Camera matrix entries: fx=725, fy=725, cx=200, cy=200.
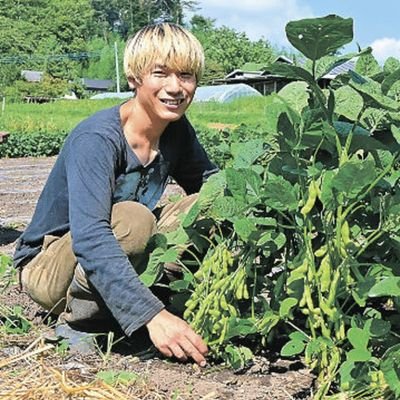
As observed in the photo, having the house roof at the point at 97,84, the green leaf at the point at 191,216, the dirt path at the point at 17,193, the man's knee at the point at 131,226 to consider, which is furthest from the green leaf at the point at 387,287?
the house roof at the point at 97,84

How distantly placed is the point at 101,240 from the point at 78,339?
0.42 m

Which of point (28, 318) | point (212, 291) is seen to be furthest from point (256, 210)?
point (28, 318)

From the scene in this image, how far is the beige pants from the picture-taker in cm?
204

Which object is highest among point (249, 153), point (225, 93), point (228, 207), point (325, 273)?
point (225, 93)

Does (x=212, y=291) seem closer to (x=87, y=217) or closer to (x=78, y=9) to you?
(x=87, y=217)

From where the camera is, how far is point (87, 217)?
6.25ft

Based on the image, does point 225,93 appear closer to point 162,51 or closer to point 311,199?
point 162,51

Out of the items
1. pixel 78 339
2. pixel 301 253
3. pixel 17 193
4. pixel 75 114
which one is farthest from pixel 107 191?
pixel 75 114

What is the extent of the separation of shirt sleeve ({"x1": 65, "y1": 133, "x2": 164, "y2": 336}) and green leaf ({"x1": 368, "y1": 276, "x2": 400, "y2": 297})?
Result: 58cm

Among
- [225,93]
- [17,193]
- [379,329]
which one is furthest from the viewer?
[225,93]

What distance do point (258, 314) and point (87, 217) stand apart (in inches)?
20.9

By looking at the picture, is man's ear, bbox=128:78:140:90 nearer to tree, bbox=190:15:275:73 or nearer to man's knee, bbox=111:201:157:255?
man's knee, bbox=111:201:157:255

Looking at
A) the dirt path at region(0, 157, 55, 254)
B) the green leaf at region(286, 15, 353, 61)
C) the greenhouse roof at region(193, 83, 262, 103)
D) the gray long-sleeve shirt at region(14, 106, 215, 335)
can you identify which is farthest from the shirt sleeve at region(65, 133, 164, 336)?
the greenhouse roof at region(193, 83, 262, 103)

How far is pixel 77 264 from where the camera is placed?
2170 mm
